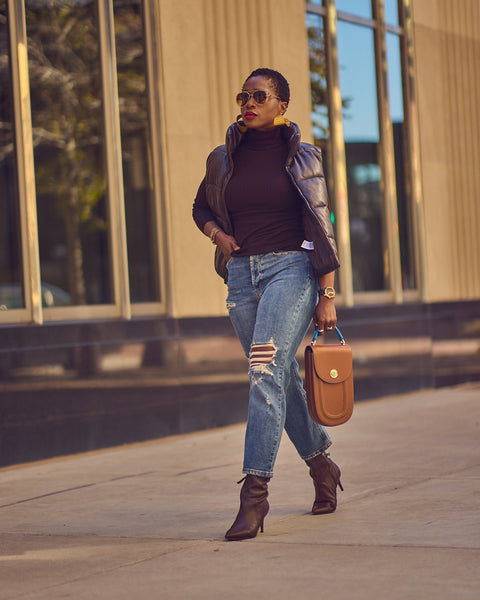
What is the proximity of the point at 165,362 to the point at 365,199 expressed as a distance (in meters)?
3.90

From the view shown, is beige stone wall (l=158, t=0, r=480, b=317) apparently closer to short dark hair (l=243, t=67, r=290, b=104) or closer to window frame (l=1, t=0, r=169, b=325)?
window frame (l=1, t=0, r=169, b=325)

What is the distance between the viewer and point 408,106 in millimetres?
12148

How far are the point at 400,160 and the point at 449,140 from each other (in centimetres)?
87

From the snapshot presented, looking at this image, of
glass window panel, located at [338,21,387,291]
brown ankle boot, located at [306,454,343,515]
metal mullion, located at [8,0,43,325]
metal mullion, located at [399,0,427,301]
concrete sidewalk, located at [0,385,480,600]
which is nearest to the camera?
concrete sidewalk, located at [0,385,480,600]

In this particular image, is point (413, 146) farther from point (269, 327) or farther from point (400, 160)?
point (269, 327)

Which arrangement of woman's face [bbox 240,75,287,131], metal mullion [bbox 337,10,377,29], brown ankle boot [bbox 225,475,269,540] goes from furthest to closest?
metal mullion [bbox 337,10,377,29] < woman's face [bbox 240,75,287,131] < brown ankle boot [bbox 225,475,269,540]

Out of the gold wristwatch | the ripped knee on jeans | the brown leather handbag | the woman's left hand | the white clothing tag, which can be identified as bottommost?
the brown leather handbag

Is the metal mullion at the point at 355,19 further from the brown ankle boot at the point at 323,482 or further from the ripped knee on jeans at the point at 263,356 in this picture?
the ripped knee on jeans at the point at 263,356

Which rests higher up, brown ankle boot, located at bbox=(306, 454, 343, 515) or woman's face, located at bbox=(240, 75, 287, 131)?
woman's face, located at bbox=(240, 75, 287, 131)

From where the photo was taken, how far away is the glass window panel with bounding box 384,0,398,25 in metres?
12.0

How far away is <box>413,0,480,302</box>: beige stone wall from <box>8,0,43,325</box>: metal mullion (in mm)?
5513

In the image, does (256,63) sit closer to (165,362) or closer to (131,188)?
(165,362)

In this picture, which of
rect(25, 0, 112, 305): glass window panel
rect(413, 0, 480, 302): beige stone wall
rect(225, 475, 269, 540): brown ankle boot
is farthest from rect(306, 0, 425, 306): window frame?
rect(225, 475, 269, 540): brown ankle boot

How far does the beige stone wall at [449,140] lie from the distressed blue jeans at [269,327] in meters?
7.37
